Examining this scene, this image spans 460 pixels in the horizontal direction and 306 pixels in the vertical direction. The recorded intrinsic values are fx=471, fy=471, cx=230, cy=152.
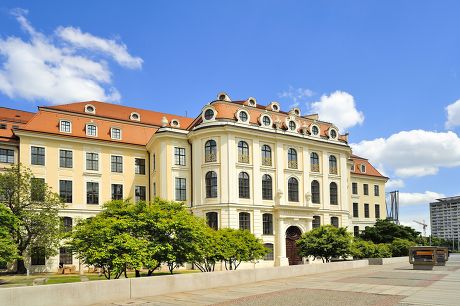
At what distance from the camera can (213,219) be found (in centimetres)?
3997

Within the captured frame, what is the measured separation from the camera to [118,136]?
145ft

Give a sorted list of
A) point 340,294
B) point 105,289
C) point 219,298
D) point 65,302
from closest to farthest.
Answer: point 65,302
point 105,289
point 219,298
point 340,294

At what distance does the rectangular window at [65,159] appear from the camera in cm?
4072

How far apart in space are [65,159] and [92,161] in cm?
236

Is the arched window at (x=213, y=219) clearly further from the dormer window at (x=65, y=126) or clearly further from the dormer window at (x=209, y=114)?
the dormer window at (x=65, y=126)

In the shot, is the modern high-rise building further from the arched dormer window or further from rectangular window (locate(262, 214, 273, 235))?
rectangular window (locate(262, 214, 273, 235))

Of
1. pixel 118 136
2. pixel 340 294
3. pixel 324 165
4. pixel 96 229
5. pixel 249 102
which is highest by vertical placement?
pixel 249 102

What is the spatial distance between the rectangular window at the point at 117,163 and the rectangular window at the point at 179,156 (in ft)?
18.4

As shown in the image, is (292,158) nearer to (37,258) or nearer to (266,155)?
(266,155)

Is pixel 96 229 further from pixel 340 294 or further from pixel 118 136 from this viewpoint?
pixel 118 136

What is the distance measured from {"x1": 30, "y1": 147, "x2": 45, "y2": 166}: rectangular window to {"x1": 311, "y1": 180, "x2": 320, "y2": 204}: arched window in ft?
80.7

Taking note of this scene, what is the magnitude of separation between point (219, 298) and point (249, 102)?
28.9 metres

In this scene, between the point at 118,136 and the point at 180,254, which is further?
the point at 118,136

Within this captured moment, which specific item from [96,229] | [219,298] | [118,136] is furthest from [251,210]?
[219,298]
